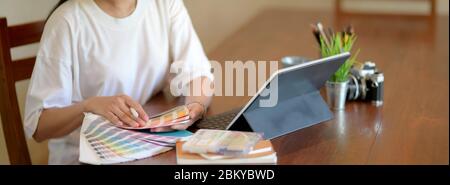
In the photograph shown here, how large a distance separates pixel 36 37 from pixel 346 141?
102 cm

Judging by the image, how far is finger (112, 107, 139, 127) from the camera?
1292mm

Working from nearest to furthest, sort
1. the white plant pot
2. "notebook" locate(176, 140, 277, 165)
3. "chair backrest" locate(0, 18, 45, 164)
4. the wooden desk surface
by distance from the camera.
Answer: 1. "notebook" locate(176, 140, 277, 165)
2. the wooden desk surface
3. the white plant pot
4. "chair backrest" locate(0, 18, 45, 164)

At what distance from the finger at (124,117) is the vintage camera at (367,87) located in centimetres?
54

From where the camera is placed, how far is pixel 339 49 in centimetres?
156

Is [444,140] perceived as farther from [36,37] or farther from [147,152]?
[36,37]

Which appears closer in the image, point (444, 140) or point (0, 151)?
point (444, 140)

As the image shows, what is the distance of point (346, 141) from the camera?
1.31 metres

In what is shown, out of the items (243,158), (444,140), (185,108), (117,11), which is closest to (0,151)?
(117,11)

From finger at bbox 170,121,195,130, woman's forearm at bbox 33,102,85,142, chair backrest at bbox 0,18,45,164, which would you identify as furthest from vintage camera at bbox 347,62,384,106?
chair backrest at bbox 0,18,45,164

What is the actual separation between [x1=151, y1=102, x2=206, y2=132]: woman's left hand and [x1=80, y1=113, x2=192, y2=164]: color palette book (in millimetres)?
27

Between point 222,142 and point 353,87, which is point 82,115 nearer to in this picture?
point 222,142

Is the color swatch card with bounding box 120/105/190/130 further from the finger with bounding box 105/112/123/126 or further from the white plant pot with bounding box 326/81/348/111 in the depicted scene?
the white plant pot with bounding box 326/81/348/111

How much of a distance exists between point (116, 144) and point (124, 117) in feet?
0.29

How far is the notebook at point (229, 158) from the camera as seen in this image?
3.75ft
